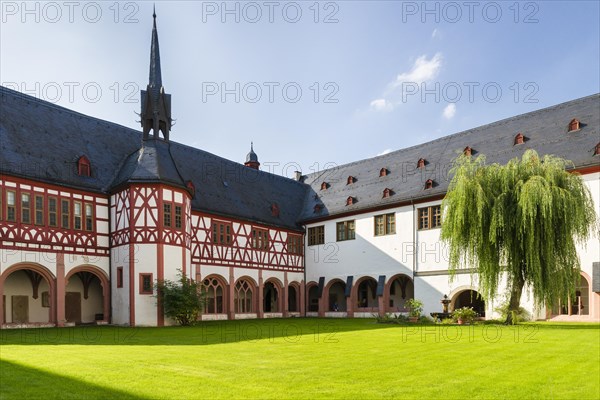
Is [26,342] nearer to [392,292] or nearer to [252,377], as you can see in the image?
[252,377]

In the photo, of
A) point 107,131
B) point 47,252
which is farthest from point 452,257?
point 107,131

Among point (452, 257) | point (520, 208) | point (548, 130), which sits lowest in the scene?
point (452, 257)

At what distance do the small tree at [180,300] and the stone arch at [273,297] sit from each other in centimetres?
1019

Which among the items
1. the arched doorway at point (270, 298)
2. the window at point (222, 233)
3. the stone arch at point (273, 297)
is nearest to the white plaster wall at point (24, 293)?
the window at point (222, 233)

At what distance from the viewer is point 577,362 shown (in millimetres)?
10172

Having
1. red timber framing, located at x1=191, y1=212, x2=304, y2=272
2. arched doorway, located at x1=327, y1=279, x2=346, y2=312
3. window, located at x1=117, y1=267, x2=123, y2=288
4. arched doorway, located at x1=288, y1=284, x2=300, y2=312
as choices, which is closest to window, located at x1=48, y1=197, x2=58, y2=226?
window, located at x1=117, y1=267, x2=123, y2=288

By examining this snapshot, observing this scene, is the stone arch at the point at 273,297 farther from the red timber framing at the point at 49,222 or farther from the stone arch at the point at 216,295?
the red timber framing at the point at 49,222

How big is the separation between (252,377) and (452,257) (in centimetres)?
1391

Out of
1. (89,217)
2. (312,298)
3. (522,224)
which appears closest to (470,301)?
(312,298)

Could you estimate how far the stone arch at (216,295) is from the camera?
2853cm

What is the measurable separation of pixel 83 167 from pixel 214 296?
9554 millimetres

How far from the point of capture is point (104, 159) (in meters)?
25.8

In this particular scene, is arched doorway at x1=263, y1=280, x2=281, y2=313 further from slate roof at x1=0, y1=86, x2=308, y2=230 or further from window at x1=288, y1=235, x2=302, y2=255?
slate roof at x1=0, y1=86, x2=308, y2=230

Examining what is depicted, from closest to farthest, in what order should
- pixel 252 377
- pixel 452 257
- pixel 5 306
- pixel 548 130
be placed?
pixel 252 377 → pixel 452 257 → pixel 5 306 → pixel 548 130
